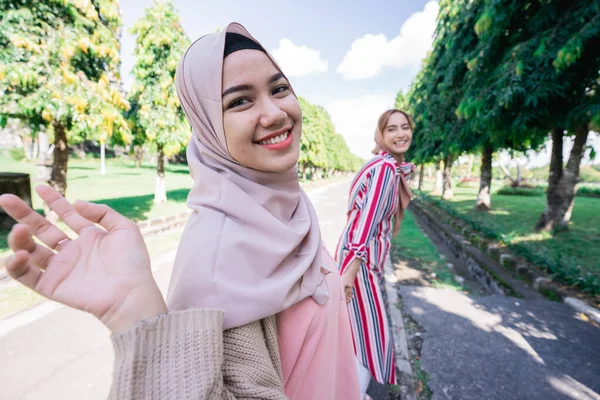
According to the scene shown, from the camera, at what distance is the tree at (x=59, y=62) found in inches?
197

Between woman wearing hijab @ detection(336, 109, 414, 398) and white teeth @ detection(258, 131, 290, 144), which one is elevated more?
white teeth @ detection(258, 131, 290, 144)

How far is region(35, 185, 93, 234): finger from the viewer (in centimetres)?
78

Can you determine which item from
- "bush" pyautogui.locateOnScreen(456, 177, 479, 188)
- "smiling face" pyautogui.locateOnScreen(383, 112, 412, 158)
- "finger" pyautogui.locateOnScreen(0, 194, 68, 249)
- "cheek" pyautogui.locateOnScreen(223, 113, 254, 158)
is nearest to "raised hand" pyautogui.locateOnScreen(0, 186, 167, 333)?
"finger" pyautogui.locateOnScreen(0, 194, 68, 249)

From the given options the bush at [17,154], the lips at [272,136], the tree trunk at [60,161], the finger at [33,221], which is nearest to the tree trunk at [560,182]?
the lips at [272,136]

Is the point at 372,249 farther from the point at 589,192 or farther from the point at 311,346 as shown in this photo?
the point at 589,192

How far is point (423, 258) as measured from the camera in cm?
615

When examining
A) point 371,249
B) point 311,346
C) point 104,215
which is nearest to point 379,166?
point 371,249

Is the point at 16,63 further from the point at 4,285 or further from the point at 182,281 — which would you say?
the point at 182,281

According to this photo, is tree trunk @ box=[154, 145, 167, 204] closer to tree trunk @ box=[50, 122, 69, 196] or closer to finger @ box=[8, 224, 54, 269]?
tree trunk @ box=[50, 122, 69, 196]

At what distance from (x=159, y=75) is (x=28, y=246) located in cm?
1069

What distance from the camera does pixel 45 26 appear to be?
5.34 m

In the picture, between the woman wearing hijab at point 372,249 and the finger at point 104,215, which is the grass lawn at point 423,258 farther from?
the finger at point 104,215

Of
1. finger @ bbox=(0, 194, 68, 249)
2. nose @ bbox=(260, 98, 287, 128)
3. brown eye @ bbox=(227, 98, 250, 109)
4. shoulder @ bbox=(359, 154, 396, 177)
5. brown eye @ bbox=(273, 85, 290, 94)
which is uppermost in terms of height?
brown eye @ bbox=(273, 85, 290, 94)

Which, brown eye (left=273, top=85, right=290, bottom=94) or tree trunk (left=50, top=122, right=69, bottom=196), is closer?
brown eye (left=273, top=85, right=290, bottom=94)
